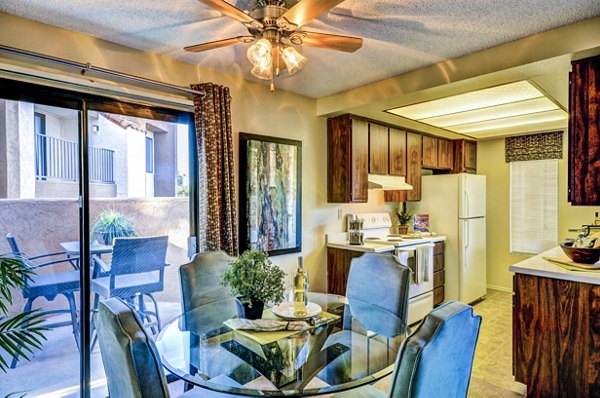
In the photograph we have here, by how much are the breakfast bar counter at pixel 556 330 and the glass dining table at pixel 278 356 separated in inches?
48.2

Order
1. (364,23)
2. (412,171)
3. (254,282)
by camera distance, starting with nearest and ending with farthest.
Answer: (254,282) → (364,23) → (412,171)

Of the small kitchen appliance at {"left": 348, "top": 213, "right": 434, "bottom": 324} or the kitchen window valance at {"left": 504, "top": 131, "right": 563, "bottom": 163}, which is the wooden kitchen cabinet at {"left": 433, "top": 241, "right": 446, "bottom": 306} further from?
the kitchen window valance at {"left": 504, "top": 131, "right": 563, "bottom": 163}

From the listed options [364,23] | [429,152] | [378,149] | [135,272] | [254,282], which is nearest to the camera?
[254,282]

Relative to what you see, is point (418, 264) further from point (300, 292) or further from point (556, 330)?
point (300, 292)

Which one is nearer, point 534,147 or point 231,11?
point 231,11

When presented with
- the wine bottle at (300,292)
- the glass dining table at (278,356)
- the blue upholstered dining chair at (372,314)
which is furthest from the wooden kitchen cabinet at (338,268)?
the wine bottle at (300,292)

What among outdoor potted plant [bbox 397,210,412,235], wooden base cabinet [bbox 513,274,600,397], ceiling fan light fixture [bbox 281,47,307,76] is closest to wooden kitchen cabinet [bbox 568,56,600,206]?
wooden base cabinet [bbox 513,274,600,397]

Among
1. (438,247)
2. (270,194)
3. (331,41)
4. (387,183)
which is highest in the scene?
(331,41)

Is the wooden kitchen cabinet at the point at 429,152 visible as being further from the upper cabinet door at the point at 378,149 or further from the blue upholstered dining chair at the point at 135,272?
the blue upholstered dining chair at the point at 135,272

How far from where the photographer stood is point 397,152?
4328 mm

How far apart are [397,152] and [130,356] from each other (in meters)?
3.87

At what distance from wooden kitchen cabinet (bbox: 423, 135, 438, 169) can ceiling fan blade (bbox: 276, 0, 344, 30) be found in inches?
141

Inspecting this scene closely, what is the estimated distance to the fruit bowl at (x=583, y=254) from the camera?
2.43m

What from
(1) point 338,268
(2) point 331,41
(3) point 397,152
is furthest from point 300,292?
(3) point 397,152
